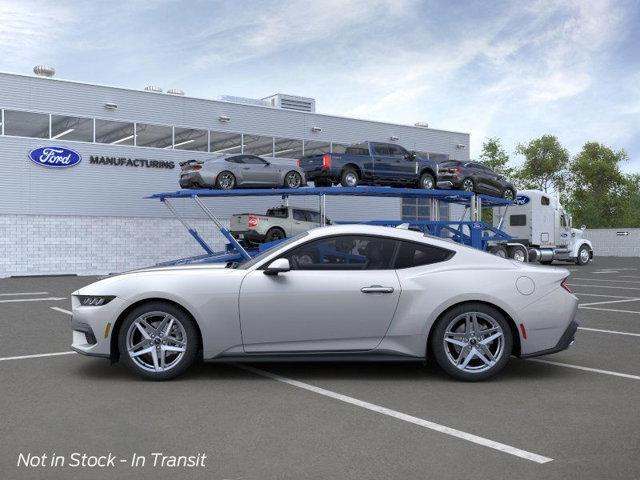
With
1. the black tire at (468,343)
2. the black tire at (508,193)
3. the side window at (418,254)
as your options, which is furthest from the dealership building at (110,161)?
the black tire at (468,343)

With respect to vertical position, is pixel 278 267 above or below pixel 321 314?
above

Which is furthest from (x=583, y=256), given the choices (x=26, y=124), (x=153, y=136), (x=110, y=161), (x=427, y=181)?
(x=26, y=124)

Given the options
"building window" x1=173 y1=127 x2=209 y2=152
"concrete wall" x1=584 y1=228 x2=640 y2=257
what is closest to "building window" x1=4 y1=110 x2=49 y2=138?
"building window" x1=173 y1=127 x2=209 y2=152

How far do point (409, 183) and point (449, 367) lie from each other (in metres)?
13.9

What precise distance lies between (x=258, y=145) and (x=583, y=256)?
16.0m

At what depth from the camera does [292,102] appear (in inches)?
1326

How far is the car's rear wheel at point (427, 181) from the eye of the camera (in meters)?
19.8

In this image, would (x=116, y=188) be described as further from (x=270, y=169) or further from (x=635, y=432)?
(x=635, y=432)

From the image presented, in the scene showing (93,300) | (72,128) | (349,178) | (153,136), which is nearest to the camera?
(93,300)

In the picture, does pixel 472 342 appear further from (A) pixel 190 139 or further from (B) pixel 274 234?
(A) pixel 190 139

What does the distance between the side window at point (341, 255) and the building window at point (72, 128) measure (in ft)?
73.3

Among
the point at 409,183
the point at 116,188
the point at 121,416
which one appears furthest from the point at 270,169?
the point at 121,416

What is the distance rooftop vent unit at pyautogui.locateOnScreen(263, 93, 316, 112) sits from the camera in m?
33.3

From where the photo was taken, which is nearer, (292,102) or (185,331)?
(185,331)
